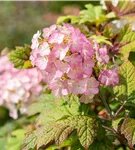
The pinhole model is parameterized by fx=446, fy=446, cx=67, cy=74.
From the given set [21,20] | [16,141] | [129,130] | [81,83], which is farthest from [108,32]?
[21,20]

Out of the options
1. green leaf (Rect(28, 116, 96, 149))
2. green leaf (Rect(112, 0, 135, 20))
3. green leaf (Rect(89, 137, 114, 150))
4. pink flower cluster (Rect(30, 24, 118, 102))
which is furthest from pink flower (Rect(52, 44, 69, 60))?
green leaf (Rect(112, 0, 135, 20))

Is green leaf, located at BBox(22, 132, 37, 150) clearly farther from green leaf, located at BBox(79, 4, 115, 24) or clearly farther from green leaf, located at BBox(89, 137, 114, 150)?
green leaf, located at BBox(79, 4, 115, 24)

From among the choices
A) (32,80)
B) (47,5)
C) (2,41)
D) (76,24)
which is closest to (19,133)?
(32,80)

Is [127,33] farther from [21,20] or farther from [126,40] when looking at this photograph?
[21,20]

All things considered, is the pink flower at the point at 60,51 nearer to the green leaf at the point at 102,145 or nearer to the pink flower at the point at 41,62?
the pink flower at the point at 41,62

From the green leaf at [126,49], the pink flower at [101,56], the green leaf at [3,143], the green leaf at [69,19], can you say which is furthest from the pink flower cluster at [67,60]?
the green leaf at [3,143]

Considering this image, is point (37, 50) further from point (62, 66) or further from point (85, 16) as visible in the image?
point (85, 16)
